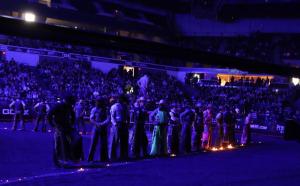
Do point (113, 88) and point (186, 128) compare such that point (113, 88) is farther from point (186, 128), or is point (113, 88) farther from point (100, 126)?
point (100, 126)

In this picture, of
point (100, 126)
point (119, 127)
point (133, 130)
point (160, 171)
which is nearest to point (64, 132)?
point (100, 126)

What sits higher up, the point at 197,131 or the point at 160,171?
the point at 197,131

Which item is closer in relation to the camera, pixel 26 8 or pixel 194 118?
pixel 194 118

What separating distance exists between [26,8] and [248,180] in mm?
33150

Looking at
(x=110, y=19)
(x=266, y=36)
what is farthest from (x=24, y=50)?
(x=266, y=36)

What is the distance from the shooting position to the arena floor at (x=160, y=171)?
26.6ft

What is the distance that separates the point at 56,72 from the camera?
35.6m

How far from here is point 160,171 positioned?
9.59 m

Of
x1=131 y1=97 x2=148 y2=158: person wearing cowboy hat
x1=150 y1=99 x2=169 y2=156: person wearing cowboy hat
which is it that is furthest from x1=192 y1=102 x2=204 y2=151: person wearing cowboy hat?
x1=131 y1=97 x2=148 y2=158: person wearing cowboy hat

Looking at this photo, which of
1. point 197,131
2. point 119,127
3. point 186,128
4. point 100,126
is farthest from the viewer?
point 197,131

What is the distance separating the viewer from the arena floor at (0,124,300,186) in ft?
26.6

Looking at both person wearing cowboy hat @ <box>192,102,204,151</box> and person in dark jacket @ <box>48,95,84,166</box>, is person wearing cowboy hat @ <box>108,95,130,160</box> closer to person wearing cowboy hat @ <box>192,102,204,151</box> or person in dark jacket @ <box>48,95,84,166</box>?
person in dark jacket @ <box>48,95,84,166</box>

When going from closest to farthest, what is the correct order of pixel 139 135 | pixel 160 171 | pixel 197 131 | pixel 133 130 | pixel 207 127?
pixel 160 171 → pixel 139 135 → pixel 133 130 → pixel 197 131 → pixel 207 127

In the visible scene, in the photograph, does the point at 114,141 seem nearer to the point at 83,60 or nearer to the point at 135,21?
the point at 83,60
